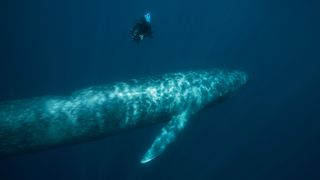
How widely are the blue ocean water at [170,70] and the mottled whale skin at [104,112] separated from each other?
5677 mm

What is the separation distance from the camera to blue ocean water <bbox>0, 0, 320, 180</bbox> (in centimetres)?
1563

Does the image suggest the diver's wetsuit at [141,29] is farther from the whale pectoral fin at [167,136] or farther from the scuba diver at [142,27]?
the whale pectoral fin at [167,136]

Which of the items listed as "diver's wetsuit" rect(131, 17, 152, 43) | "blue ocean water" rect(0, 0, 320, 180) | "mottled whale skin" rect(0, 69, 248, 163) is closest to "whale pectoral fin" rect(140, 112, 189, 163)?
"mottled whale skin" rect(0, 69, 248, 163)

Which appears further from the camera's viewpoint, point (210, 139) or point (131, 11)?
point (131, 11)

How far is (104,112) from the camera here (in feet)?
29.8

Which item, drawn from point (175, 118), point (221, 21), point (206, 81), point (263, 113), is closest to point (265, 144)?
point (263, 113)

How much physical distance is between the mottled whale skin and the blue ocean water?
568cm

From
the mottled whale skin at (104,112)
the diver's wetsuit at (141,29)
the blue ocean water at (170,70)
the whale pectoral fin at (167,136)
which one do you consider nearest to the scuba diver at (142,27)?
the diver's wetsuit at (141,29)

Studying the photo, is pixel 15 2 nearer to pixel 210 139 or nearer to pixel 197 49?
pixel 197 49

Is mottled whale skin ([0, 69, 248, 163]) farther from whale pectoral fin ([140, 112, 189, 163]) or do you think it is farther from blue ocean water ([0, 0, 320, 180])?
blue ocean water ([0, 0, 320, 180])

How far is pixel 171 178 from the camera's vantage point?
16.2 m

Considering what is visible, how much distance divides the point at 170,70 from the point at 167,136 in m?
13.5

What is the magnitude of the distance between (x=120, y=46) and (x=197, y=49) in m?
7.74

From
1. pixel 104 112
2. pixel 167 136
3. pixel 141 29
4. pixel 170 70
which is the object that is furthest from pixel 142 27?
pixel 170 70
